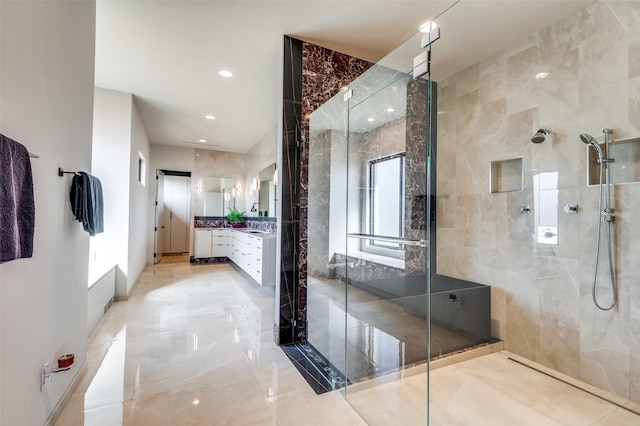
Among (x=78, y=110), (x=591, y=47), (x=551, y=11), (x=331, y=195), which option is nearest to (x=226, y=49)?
(x=78, y=110)

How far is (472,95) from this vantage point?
3137 mm

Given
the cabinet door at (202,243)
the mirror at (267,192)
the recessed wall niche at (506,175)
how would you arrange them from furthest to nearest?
the cabinet door at (202,243)
the mirror at (267,192)
the recessed wall niche at (506,175)

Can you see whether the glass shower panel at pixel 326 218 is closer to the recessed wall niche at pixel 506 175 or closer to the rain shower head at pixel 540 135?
the recessed wall niche at pixel 506 175

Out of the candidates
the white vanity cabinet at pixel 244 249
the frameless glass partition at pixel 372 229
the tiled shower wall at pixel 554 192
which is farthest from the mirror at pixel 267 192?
the tiled shower wall at pixel 554 192

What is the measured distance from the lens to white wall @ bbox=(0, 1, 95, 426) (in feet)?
3.95

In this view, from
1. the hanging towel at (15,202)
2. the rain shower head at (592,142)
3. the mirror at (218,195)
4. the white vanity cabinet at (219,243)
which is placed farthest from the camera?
the mirror at (218,195)

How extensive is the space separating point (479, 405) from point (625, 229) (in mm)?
1614

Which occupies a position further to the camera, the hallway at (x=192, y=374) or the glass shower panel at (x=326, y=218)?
the glass shower panel at (x=326, y=218)

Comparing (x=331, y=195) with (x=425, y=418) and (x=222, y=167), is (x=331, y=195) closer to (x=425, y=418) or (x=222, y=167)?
(x=425, y=418)

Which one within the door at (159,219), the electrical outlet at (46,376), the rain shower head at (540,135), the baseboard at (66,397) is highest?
the rain shower head at (540,135)

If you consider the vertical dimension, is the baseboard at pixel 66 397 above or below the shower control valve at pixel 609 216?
below

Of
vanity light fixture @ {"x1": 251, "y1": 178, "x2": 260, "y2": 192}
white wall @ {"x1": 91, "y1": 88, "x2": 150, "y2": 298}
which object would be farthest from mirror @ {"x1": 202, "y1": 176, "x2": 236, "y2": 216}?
white wall @ {"x1": 91, "y1": 88, "x2": 150, "y2": 298}

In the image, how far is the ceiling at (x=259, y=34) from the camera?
2.34m

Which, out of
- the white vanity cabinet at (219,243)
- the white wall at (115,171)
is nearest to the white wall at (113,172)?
the white wall at (115,171)
